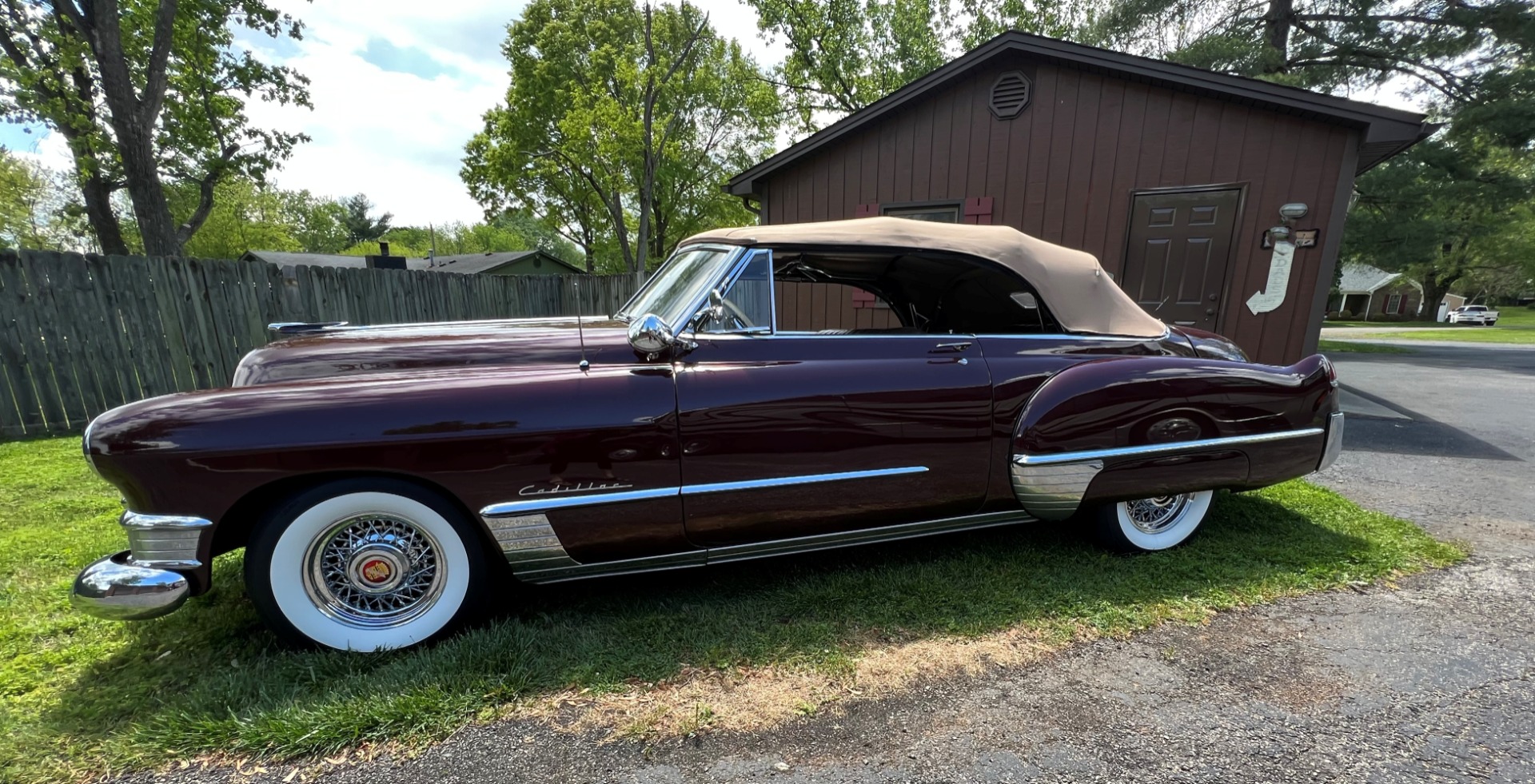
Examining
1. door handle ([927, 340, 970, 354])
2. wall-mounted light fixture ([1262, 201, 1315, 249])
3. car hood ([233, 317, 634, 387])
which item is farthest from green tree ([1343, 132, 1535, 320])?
car hood ([233, 317, 634, 387])

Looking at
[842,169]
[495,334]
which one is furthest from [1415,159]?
[495,334]

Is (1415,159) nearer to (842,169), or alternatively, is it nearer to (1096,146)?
(1096,146)

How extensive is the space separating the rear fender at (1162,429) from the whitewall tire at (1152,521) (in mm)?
213

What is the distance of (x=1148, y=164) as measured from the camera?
5973 millimetres

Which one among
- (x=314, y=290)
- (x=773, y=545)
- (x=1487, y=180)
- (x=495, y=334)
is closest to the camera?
(x=773, y=545)

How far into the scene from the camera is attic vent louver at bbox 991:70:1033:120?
6.35 meters

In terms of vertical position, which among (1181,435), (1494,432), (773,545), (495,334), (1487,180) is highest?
(1487,180)

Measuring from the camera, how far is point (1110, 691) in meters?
1.96

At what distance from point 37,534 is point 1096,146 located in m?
8.79

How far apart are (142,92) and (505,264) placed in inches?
683

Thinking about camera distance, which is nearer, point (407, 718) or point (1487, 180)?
point (407, 718)

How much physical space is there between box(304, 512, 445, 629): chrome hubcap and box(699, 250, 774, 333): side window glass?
4.41 ft

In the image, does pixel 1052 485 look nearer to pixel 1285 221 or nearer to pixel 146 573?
pixel 146 573

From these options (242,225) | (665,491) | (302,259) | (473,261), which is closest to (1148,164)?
(665,491)
